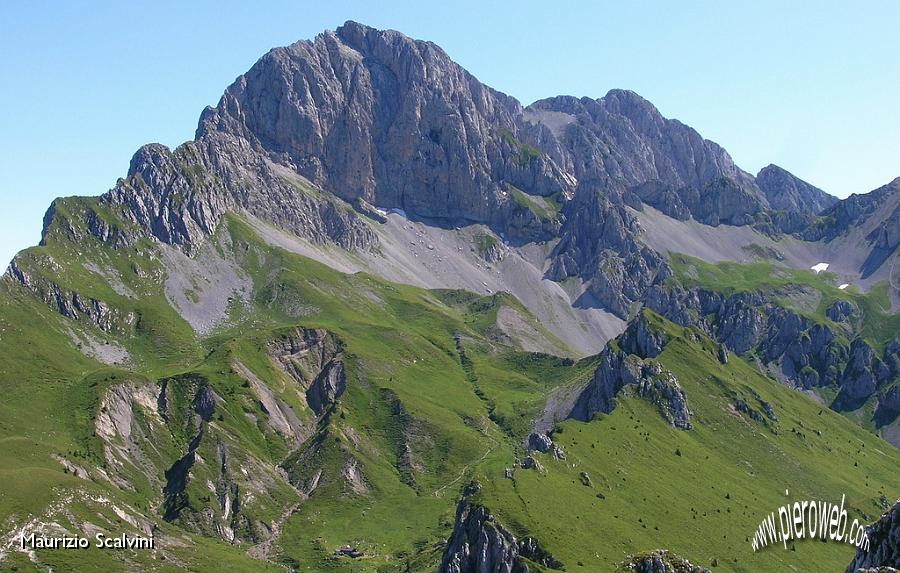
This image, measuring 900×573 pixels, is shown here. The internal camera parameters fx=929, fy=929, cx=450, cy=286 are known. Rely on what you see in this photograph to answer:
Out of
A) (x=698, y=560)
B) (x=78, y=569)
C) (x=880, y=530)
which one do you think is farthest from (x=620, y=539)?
(x=880, y=530)

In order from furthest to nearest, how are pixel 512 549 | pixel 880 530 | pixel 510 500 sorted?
pixel 510 500 < pixel 512 549 < pixel 880 530

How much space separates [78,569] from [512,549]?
9480 cm

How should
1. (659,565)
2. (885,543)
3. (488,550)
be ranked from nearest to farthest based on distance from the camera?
(885,543) → (659,565) → (488,550)

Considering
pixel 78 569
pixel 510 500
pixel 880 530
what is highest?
pixel 880 530

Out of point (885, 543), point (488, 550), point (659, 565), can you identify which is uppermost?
point (885, 543)

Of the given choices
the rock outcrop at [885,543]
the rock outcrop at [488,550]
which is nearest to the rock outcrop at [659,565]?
the rock outcrop at [885,543]

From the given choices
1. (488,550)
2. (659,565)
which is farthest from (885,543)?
(488,550)

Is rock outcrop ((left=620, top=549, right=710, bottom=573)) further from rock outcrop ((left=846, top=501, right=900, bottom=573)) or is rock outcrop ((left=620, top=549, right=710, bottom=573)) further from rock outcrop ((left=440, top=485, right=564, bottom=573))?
rock outcrop ((left=440, top=485, right=564, bottom=573))

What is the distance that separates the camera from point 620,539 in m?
196

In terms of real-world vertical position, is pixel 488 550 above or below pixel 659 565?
below

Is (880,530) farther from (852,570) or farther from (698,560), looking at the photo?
(698,560)

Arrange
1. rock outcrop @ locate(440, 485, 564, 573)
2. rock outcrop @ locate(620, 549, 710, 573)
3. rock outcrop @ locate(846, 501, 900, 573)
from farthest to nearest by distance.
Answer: rock outcrop @ locate(440, 485, 564, 573)
rock outcrop @ locate(620, 549, 710, 573)
rock outcrop @ locate(846, 501, 900, 573)

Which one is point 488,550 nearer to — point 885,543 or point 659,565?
point 659,565

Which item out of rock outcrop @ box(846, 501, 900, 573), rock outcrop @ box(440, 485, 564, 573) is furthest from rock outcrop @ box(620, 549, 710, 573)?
rock outcrop @ box(440, 485, 564, 573)
